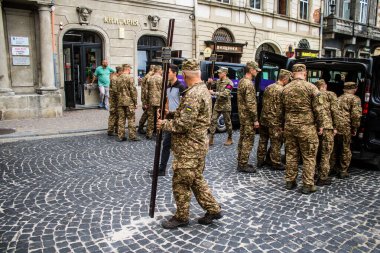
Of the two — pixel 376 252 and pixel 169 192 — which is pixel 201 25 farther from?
pixel 376 252

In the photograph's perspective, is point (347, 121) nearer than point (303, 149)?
No

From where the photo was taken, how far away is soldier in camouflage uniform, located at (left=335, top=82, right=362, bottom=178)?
18.7ft

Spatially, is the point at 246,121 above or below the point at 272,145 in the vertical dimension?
above

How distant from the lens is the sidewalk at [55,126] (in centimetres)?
882

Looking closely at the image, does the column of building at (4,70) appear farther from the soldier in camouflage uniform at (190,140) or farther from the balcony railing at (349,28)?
the balcony railing at (349,28)

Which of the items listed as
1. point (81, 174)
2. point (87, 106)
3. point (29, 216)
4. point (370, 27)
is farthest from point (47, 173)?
point (370, 27)

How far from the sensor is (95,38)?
1400 centimetres

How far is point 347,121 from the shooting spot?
18.7ft

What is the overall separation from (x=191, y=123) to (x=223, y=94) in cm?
464

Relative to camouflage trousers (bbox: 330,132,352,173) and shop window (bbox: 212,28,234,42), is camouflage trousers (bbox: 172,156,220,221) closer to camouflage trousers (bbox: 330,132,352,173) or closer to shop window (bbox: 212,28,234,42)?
camouflage trousers (bbox: 330,132,352,173)

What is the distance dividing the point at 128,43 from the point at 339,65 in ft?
33.8

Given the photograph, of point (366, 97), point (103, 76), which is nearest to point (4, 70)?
point (103, 76)

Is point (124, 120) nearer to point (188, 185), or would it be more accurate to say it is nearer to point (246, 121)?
point (246, 121)

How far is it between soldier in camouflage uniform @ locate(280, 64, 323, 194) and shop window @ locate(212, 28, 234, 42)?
1320cm
